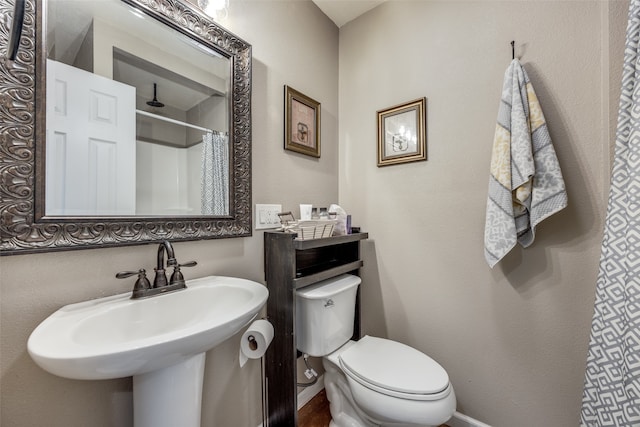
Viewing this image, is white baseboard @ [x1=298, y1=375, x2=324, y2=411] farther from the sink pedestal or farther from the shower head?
the shower head

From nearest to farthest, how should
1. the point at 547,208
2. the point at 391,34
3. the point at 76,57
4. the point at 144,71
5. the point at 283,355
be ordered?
the point at 76,57, the point at 144,71, the point at 547,208, the point at 283,355, the point at 391,34

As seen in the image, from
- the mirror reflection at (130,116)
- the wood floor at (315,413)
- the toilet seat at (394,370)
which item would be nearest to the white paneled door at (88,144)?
the mirror reflection at (130,116)

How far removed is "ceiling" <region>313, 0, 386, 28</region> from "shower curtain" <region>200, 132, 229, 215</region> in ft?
3.92

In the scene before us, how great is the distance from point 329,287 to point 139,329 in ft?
2.58

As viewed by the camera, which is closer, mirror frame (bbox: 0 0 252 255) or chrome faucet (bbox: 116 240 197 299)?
mirror frame (bbox: 0 0 252 255)

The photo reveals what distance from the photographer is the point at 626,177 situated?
2.64ft

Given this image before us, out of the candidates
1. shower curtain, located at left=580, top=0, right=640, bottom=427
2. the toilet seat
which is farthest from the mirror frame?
shower curtain, located at left=580, top=0, right=640, bottom=427

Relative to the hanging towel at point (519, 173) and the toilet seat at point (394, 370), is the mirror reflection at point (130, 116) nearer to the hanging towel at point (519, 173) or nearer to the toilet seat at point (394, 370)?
the toilet seat at point (394, 370)

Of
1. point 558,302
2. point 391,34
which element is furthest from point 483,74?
point 558,302

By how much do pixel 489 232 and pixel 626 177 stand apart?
435mm

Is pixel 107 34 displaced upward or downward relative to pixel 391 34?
downward

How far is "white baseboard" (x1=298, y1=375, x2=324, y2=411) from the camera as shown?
1.44 m

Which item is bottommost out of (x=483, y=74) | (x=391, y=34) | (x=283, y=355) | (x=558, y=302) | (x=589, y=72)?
(x=283, y=355)

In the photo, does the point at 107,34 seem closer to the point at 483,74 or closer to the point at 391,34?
the point at 391,34
